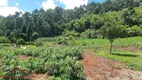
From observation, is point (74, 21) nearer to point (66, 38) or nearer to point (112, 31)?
point (66, 38)

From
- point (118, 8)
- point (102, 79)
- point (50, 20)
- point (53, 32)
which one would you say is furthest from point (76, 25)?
point (102, 79)

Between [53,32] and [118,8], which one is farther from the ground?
[118,8]

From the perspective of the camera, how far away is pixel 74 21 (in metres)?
94.2

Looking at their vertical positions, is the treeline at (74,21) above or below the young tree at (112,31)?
above

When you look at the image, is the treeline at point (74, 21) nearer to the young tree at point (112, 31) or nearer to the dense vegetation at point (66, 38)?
the dense vegetation at point (66, 38)

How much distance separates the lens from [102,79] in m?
12.8

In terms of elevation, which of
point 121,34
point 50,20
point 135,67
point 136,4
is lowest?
point 135,67

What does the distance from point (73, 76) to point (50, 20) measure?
97438 mm

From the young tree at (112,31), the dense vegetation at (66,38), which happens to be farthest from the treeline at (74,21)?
the young tree at (112,31)

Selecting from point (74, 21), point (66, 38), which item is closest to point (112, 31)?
point (66, 38)

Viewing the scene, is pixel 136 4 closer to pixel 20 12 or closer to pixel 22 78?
pixel 20 12

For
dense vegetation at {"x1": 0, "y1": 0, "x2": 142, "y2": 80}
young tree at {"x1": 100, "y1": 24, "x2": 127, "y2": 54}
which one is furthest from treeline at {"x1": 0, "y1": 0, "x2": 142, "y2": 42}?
young tree at {"x1": 100, "y1": 24, "x2": 127, "y2": 54}

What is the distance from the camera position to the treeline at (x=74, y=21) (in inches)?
2680

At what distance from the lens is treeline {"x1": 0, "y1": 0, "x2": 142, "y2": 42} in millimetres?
68062
